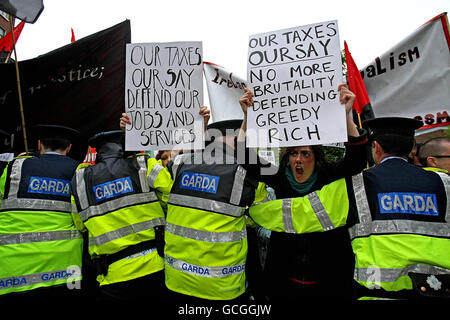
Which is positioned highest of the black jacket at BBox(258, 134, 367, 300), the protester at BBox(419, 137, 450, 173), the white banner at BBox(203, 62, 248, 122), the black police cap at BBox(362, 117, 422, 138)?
the white banner at BBox(203, 62, 248, 122)

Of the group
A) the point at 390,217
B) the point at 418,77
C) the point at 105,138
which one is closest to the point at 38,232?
the point at 105,138

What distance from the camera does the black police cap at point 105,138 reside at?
2766 millimetres

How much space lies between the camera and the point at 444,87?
128 inches

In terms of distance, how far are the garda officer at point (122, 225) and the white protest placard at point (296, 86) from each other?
117 centimetres

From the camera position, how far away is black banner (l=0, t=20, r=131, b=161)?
4066 mm

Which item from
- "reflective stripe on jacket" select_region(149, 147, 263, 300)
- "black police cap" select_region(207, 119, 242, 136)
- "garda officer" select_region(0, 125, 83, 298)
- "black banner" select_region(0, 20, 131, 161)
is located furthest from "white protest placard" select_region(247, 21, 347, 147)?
Result: "black banner" select_region(0, 20, 131, 161)

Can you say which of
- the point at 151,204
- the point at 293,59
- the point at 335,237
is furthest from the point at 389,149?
the point at 151,204

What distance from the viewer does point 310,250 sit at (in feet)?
7.39

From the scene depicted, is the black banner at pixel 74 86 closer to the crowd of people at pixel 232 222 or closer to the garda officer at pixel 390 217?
the crowd of people at pixel 232 222

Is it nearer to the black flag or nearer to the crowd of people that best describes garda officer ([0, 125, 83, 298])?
the crowd of people

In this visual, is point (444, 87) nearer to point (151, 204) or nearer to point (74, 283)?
point (151, 204)

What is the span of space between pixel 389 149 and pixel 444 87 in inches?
77.6

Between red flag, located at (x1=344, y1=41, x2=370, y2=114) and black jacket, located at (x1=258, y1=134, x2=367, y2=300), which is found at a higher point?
red flag, located at (x1=344, y1=41, x2=370, y2=114)

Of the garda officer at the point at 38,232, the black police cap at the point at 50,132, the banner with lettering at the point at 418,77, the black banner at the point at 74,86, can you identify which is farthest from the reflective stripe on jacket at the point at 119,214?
the banner with lettering at the point at 418,77
